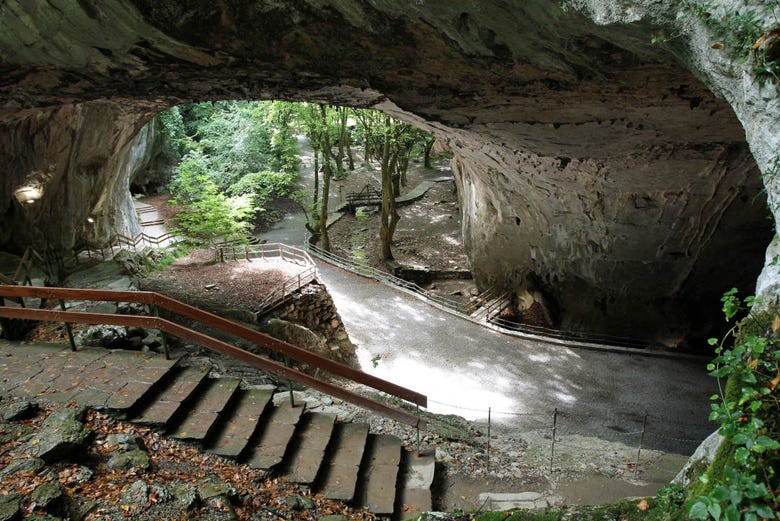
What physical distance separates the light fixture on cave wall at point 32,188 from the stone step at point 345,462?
11.9 metres

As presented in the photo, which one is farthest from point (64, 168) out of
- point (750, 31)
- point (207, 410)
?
point (750, 31)

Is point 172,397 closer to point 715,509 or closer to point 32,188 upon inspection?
point 715,509

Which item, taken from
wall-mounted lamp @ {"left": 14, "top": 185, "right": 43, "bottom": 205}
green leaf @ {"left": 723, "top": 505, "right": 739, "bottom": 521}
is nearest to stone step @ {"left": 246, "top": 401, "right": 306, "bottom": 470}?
green leaf @ {"left": 723, "top": 505, "right": 739, "bottom": 521}

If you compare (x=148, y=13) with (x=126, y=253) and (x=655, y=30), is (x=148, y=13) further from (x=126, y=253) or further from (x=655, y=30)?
(x=126, y=253)

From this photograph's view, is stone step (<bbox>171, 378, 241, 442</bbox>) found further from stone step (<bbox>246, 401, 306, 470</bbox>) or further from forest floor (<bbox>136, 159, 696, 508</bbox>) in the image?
forest floor (<bbox>136, 159, 696, 508</bbox>)

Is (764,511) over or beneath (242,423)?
over

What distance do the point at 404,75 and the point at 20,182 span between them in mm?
10988

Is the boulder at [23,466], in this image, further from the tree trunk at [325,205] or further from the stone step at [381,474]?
the tree trunk at [325,205]

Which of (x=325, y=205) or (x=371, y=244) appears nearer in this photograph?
→ (x=325, y=205)

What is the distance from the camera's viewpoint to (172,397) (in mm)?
5273

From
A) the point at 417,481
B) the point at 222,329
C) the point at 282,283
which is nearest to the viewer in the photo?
the point at 417,481

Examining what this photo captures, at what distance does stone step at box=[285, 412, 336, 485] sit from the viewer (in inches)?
190

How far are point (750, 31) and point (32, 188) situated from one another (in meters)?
15.3

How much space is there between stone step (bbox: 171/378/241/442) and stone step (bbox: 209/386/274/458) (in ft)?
0.45
